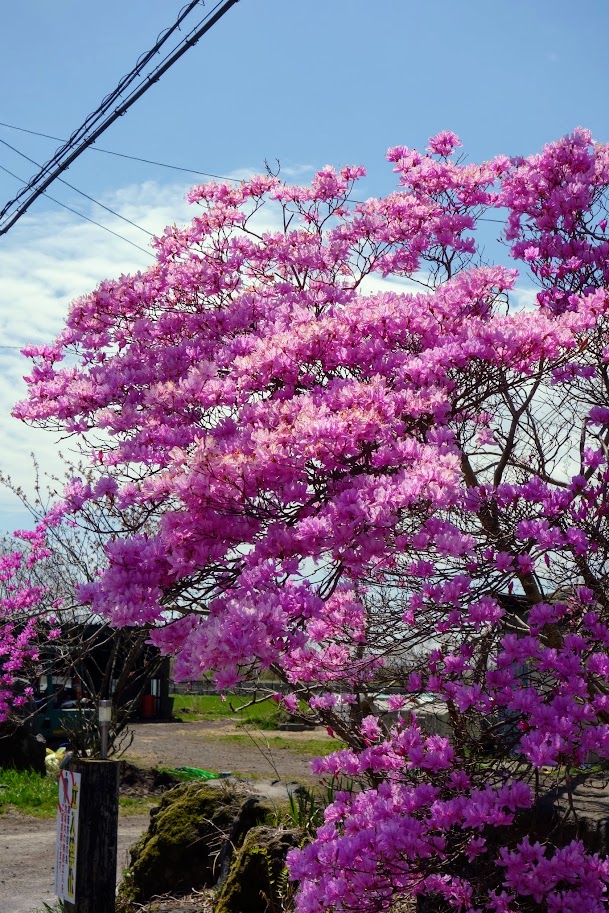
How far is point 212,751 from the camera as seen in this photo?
2030cm

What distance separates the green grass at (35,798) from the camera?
12875 mm

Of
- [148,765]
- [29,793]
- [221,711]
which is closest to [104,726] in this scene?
[29,793]

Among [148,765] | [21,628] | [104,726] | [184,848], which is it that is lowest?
[148,765]

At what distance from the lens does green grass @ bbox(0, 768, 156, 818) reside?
12875 millimetres

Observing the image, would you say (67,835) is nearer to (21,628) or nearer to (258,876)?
(258,876)

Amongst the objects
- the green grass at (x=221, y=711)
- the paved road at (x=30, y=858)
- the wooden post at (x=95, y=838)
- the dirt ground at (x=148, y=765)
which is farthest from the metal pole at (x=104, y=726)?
the green grass at (x=221, y=711)

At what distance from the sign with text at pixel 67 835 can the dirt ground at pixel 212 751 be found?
7.63 meters

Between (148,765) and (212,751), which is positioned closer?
(148,765)

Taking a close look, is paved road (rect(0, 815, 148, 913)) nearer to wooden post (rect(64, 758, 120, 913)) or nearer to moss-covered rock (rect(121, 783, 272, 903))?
moss-covered rock (rect(121, 783, 272, 903))

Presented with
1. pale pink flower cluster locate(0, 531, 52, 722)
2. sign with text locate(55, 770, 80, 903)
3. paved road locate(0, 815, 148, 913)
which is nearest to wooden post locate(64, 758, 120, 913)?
sign with text locate(55, 770, 80, 903)

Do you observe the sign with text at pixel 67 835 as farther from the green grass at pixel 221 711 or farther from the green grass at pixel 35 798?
the green grass at pixel 221 711

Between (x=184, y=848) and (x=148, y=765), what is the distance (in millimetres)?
9627

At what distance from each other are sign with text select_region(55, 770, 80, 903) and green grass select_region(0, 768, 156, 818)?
254 inches

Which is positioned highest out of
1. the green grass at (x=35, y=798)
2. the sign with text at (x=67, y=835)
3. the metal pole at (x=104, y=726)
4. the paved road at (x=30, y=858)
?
the metal pole at (x=104, y=726)
